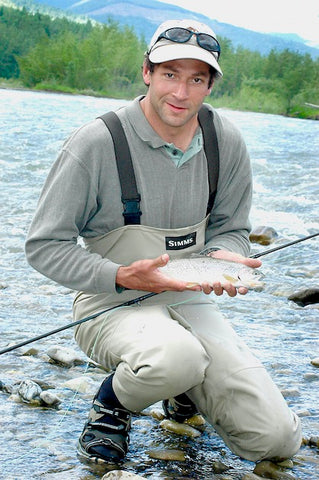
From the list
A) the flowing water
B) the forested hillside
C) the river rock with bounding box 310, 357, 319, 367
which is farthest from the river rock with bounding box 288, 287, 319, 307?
the forested hillside

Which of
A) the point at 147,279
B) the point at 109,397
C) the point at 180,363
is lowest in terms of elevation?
the point at 109,397

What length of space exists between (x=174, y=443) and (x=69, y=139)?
1369mm

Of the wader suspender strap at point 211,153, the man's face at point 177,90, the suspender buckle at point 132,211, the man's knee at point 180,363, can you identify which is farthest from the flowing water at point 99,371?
the man's face at point 177,90

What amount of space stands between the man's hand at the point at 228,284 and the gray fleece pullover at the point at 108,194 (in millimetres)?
186

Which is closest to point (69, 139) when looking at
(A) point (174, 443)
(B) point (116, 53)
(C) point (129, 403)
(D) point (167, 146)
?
(D) point (167, 146)

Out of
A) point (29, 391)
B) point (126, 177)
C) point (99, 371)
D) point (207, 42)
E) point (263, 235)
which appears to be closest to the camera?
point (126, 177)

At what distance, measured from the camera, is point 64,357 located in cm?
411

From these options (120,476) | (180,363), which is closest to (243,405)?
(180,363)

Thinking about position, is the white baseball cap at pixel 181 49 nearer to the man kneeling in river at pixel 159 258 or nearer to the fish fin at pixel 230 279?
the man kneeling in river at pixel 159 258

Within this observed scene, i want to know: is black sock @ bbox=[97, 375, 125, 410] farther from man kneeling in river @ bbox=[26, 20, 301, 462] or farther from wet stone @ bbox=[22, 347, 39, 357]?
wet stone @ bbox=[22, 347, 39, 357]

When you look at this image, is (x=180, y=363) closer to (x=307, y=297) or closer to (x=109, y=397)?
(x=109, y=397)

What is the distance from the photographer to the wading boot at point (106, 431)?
9.89 ft

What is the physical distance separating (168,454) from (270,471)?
16.3 inches

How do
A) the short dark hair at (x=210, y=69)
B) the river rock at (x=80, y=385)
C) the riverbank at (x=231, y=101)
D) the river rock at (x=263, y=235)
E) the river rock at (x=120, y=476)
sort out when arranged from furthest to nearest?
the riverbank at (x=231, y=101), the river rock at (x=263, y=235), the river rock at (x=80, y=385), the short dark hair at (x=210, y=69), the river rock at (x=120, y=476)
